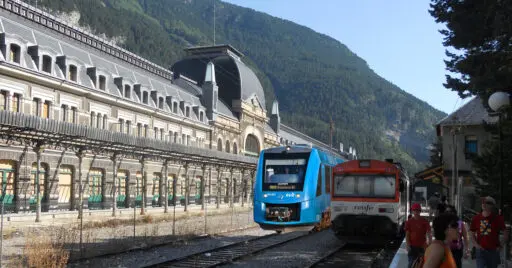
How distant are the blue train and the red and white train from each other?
1.68 metres

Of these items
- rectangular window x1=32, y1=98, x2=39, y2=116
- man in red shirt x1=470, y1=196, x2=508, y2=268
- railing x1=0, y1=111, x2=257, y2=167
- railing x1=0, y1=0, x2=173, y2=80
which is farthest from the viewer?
railing x1=0, y1=0, x2=173, y2=80

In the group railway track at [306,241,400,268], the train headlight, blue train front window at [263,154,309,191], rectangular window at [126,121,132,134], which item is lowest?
railway track at [306,241,400,268]

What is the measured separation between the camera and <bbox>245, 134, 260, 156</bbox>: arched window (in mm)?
71562

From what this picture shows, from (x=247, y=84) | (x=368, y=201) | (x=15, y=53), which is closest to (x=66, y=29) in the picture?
(x=15, y=53)

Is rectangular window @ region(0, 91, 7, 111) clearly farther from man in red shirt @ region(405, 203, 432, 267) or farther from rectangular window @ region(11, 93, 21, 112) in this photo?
man in red shirt @ region(405, 203, 432, 267)

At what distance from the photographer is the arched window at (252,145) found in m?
71.6

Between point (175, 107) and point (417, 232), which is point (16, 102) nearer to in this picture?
point (175, 107)

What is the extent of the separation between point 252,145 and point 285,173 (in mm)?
53306

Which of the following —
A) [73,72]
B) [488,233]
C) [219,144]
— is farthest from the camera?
[219,144]

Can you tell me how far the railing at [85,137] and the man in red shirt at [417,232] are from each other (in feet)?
60.4

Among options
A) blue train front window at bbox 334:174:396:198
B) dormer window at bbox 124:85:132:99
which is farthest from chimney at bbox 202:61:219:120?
blue train front window at bbox 334:174:396:198

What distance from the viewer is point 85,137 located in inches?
1057

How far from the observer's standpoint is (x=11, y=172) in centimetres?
3161

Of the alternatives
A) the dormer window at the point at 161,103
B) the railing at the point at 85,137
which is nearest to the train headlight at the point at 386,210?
the railing at the point at 85,137
